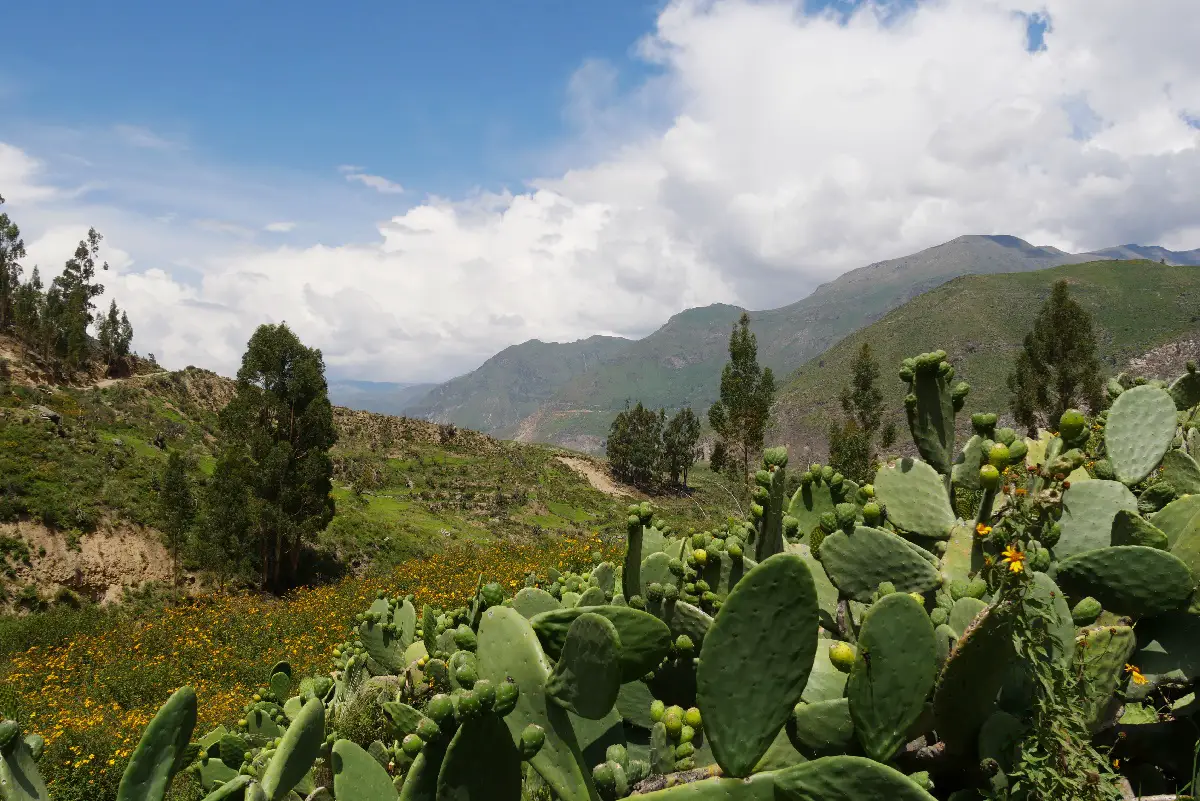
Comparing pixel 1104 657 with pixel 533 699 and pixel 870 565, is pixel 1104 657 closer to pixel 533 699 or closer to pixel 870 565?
pixel 870 565

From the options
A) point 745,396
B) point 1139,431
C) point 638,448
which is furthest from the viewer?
point 638,448

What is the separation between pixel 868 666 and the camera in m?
1.12

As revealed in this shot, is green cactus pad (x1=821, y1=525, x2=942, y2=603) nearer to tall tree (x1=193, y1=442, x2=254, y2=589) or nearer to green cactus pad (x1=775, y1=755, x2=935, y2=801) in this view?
green cactus pad (x1=775, y1=755, x2=935, y2=801)

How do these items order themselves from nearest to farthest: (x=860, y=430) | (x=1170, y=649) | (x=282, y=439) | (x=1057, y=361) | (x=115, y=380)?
(x=1170, y=649), (x=282, y=439), (x=860, y=430), (x=1057, y=361), (x=115, y=380)

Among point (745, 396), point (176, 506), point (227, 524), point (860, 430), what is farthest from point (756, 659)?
point (860, 430)

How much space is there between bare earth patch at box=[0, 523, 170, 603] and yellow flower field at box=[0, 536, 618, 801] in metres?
2.54

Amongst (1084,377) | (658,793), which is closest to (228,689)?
(658,793)

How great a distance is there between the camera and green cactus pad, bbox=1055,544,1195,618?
4.42ft

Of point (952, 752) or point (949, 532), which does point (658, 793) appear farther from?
point (949, 532)

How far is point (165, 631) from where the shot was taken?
1208 centimetres

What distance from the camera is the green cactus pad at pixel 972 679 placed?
43.6 inches

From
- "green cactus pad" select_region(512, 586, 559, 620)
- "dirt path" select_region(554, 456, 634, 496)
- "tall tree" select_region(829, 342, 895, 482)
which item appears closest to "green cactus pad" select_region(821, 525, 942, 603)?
"green cactus pad" select_region(512, 586, 559, 620)

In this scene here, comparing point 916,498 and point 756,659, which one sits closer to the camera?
point 756,659

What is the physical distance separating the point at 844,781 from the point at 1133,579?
94 cm
